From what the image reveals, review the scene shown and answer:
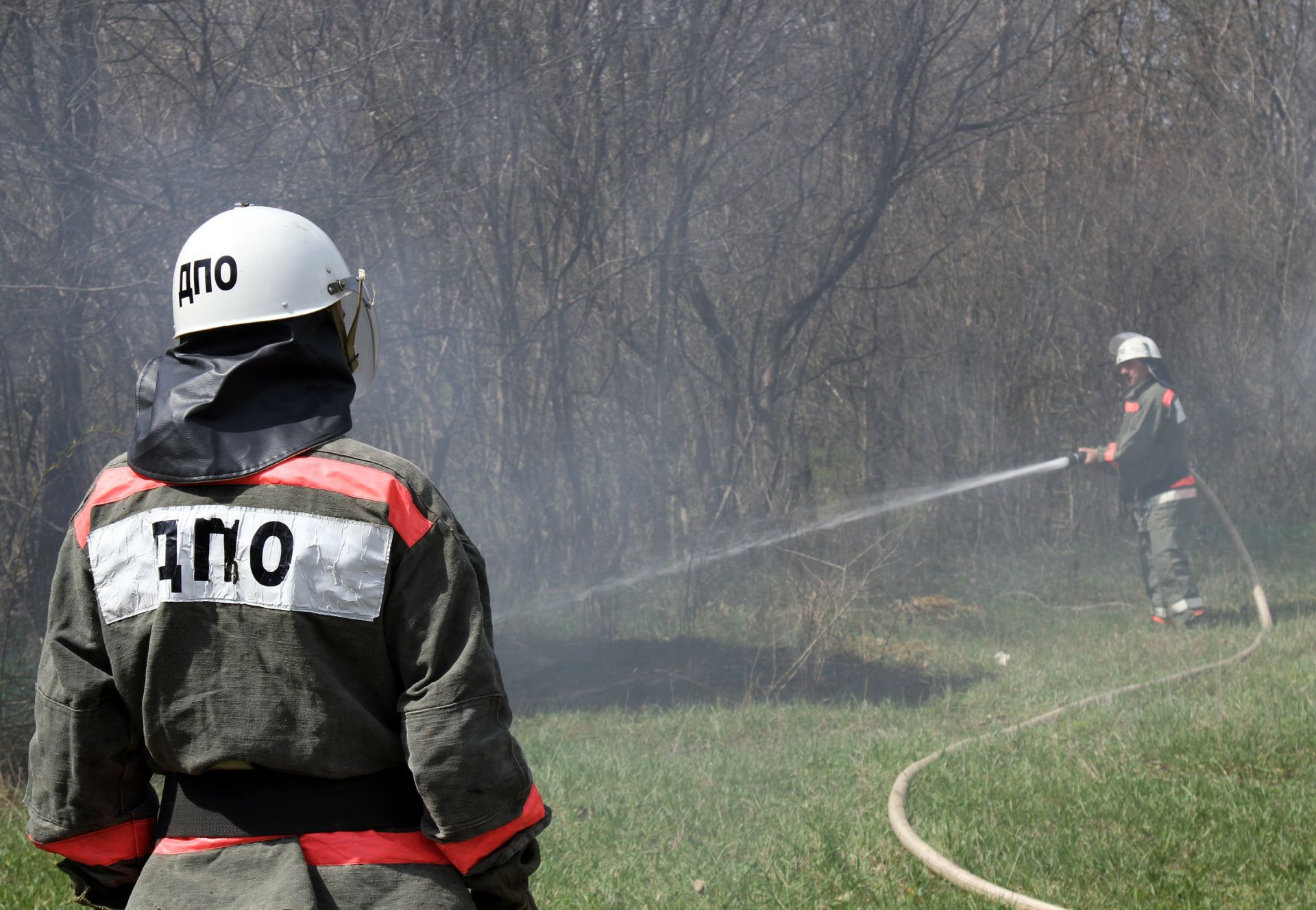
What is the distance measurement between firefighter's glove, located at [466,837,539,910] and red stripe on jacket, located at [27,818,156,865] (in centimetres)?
50

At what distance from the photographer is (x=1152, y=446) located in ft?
29.7

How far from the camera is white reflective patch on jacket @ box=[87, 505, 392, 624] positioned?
5.21ft

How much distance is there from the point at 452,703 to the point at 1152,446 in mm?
8506

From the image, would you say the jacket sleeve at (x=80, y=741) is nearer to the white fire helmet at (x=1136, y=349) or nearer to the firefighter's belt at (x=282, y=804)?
the firefighter's belt at (x=282, y=804)

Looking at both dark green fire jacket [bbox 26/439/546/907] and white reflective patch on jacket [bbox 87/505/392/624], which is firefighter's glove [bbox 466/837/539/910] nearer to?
dark green fire jacket [bbox 26/439/546/907]

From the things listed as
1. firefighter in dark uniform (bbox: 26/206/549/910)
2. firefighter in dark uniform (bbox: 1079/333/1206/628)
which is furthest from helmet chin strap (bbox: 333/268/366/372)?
firefighter in dark uniform (bbox: 1079/333/1206/628)

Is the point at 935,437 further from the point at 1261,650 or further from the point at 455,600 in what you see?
the point at 455,600

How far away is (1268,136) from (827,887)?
1316 cm

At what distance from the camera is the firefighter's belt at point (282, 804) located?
5.32ft

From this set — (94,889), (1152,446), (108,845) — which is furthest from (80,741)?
(1152,446)

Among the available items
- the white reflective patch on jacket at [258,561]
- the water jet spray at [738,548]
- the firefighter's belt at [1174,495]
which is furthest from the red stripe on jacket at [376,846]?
the firefighter's belt at [1174,495]

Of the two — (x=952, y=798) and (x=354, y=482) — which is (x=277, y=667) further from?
(x=952, y=798)

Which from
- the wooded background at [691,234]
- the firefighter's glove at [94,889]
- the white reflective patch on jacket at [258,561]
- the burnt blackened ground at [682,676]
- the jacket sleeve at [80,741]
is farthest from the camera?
the burnt blackened ground at [682,676]

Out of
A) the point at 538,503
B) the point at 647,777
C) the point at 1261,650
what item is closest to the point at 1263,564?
the point at 1261,650
